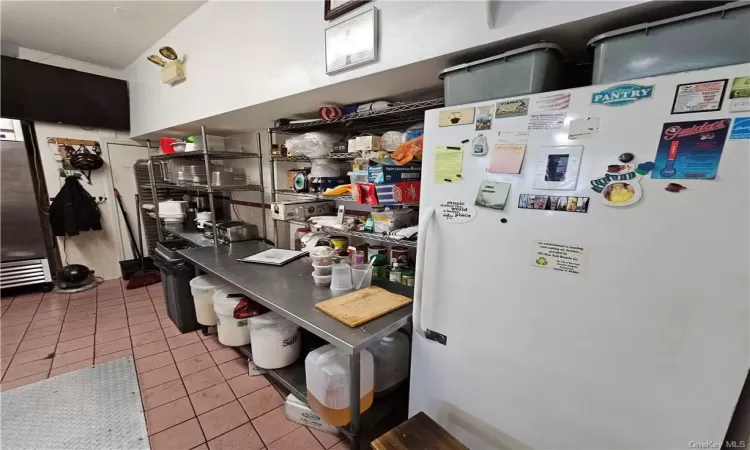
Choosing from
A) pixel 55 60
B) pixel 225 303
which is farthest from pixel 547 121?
Answer: pixel 55 60

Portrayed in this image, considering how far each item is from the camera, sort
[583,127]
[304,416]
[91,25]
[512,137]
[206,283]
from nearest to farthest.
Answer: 1. [583,127]
2. [512,137]
3. [304,416]
4. [206,283]
5. [91,25]

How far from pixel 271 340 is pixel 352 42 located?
161cm

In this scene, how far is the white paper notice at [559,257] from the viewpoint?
761mm

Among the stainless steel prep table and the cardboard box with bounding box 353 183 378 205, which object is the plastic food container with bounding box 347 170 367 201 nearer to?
the cardboard box with bounding box 353 183 378 205

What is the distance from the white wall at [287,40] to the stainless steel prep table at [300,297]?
3.38ft

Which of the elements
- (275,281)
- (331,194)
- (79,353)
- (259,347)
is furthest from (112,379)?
(331,194)

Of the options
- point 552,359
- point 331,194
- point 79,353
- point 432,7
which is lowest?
point 79,353

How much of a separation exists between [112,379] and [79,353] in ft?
1.93

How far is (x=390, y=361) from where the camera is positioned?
153cm

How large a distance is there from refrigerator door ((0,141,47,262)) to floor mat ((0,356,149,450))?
→ 2.16 meters

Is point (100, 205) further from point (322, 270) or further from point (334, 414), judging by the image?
point (334, 414)

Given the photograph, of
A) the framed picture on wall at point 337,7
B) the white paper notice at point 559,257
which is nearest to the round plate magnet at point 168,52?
the framed picture on wall at point 337,7

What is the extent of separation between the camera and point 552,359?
830 mm

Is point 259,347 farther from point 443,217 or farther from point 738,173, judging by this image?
point 738,173
